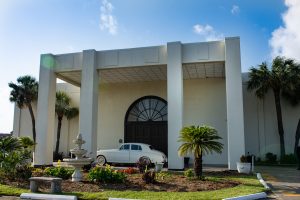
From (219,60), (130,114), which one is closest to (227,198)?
(219,60)

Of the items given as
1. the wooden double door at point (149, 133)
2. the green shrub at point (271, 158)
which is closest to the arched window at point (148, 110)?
the wooden double door at point (149, 133)

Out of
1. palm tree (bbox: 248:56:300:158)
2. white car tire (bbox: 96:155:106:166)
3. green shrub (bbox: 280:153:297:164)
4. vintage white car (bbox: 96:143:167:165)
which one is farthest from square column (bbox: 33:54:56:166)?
green shrub (bbox: 280:153:297:164)

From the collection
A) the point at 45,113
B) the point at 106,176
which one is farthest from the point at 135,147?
the point at 106,176

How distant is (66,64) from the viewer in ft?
65.1

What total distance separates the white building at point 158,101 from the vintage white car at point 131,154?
1.05 meters

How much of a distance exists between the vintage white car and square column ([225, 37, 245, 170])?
170 inches

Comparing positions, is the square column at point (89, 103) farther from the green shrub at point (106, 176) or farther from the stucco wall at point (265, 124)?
the stucco wall at point (265, 124)

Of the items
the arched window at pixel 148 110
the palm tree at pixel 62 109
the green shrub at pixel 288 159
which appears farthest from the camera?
the palm tree at pixel 62 109

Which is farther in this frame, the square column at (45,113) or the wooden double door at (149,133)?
the wooden double door at (149,133)

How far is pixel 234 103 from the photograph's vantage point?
16.6 metres

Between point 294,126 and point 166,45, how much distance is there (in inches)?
423

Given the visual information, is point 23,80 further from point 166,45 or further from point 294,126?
point 294,126

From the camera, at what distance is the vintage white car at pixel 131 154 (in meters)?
18.5

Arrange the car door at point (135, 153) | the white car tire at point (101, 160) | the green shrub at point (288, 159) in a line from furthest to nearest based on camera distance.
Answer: the green shrub at point (288, 159)
the white car tire at point (101, 160)
the car door at point (135, 153)
